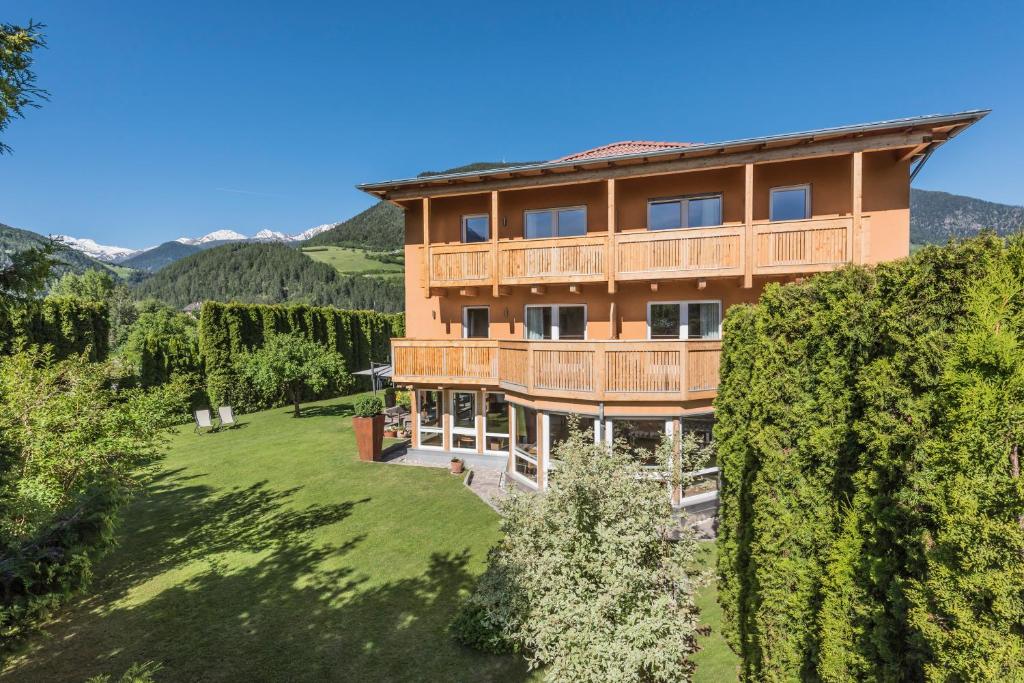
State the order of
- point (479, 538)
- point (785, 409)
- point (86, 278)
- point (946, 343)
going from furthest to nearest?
point (86, 278)
point (479, 538)
point (785, 409)
point (946, 343)

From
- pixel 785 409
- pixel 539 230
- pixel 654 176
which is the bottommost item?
pixel 785 409

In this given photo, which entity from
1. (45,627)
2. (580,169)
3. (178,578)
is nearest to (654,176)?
(580,169)

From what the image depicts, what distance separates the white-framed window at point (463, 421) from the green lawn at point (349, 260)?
102175 mm

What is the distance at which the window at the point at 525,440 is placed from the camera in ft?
39.8

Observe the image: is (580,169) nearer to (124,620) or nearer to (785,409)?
(785,409)

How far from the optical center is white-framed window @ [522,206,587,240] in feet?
47.0

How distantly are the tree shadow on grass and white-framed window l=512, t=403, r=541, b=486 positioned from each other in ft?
13.5

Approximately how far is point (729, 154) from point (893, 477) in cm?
1101

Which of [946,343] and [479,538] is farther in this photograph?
[479,538]

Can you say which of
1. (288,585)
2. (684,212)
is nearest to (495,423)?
(288,585)

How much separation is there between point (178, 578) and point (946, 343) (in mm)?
11421

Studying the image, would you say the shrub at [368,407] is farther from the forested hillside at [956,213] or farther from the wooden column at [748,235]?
the forested hillside at [956,213]

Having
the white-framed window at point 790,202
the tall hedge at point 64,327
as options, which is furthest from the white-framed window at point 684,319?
the tall hedge at point 64,327

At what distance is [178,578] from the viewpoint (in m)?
7.79
